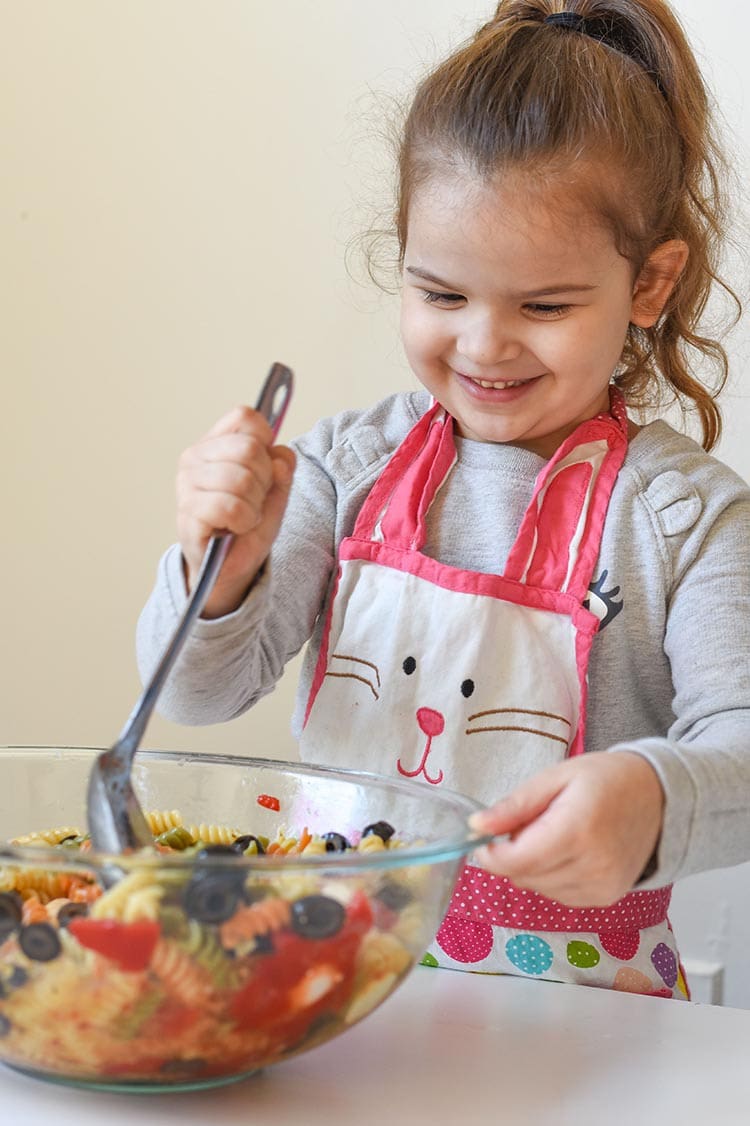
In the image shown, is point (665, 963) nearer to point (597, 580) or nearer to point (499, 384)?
point (597, 580)

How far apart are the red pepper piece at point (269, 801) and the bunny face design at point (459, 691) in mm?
191

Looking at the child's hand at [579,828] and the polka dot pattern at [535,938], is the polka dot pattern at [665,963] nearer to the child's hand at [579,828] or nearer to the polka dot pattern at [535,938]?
the polka dot pattern at [535,938]

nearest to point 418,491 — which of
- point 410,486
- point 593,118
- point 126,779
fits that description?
point 410,486

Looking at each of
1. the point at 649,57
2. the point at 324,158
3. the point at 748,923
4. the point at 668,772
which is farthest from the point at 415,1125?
the point at 324,158

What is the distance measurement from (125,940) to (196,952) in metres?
0.02

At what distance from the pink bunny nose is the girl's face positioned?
0.58 feet

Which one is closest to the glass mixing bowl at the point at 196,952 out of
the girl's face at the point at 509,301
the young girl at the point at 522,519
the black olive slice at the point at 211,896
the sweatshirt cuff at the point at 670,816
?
the black olive slice at the point at 211,896

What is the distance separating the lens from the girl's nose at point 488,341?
0.79 meters

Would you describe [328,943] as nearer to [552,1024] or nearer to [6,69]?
[552,1024]

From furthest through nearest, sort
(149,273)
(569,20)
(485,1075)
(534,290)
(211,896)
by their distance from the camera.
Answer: (149,273)
(569,20)
(534,290)
(485,1075)
(211,896)

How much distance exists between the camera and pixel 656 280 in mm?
898

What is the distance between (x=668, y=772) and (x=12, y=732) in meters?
0.87

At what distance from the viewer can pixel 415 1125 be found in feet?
1.66

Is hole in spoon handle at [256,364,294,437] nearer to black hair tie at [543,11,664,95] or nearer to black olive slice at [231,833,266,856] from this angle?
black olive slice at [231,833,266,856]
